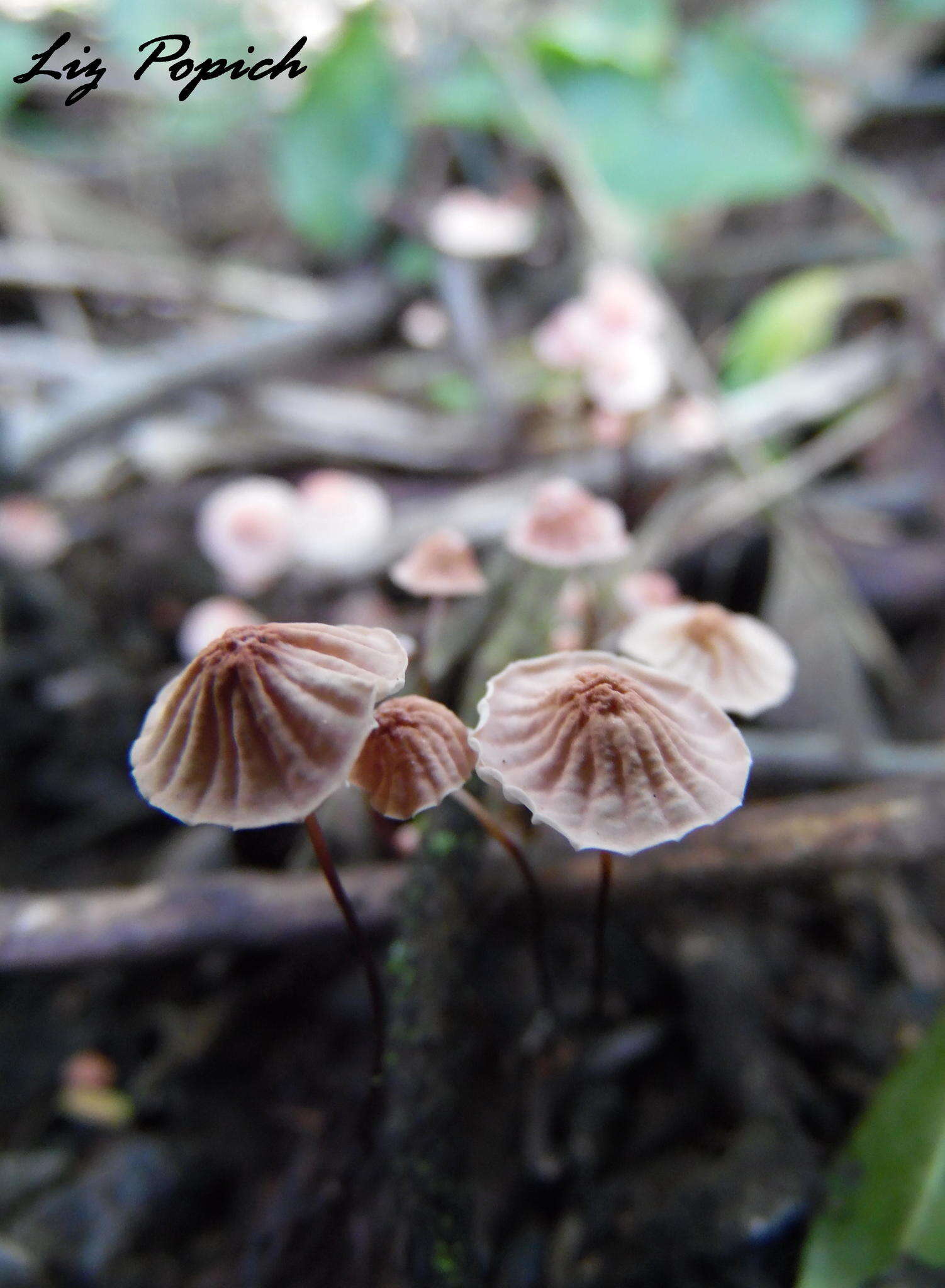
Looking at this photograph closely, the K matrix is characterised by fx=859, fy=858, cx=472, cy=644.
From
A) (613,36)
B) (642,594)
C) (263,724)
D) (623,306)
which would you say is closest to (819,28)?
(613,36)

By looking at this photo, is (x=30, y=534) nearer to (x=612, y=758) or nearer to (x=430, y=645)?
(x=430, y=645)

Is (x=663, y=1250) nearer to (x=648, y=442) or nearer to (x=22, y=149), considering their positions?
(x=648, y=442)

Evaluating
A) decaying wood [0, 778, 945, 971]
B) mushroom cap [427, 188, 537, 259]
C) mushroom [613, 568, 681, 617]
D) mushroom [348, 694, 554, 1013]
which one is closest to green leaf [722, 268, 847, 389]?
mushroom cap [427, 188, 537, 259]

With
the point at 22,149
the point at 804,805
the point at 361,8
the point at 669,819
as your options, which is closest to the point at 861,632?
the point at 804,805

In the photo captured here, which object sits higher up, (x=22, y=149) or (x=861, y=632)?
(x=22, y=149)

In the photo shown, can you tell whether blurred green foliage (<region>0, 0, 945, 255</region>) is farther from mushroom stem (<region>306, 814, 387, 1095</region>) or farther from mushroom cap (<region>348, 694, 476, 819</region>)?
mushroom stem (<region>306, 814, 387, 1095</region>)
